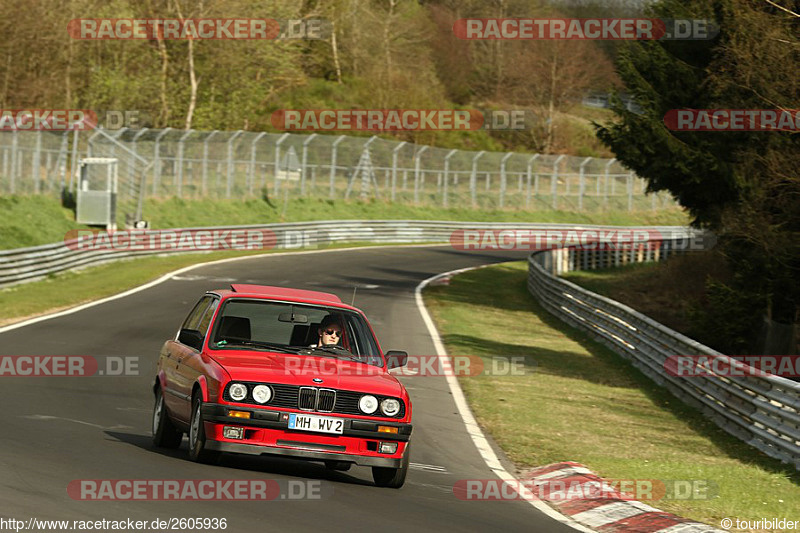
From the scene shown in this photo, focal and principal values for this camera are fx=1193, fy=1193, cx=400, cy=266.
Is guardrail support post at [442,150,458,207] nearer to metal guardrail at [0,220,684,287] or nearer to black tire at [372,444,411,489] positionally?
metal guardrail at [0,220,684,287]

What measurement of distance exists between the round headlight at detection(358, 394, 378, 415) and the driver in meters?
1.14

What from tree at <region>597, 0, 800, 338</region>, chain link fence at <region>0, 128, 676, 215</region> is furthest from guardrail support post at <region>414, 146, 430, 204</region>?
tree at <region>597, 0, 800, 338</region>

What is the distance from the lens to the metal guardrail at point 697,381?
1330 cm

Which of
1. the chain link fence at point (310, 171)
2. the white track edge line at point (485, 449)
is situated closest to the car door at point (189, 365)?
the white track edge line at point (485, 449)

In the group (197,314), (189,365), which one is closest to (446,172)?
(197,314)

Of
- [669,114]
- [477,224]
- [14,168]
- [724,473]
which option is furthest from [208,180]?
[724,473]

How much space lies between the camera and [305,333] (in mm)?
10859

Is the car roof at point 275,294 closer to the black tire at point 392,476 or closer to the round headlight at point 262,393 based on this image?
the round headlight at point 262,393

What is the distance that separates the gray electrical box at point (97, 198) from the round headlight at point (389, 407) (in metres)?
34.4

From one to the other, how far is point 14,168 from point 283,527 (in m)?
35.0

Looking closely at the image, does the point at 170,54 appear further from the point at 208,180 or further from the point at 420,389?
the point at 420,389

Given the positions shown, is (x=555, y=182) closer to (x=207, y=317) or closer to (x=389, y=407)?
(x=207, y=317)

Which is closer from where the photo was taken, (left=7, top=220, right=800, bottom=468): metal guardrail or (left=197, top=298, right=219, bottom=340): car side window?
(left=197, top=298, right=219, bottom=340): car side window

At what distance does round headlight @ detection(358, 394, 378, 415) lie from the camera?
9664 mm
